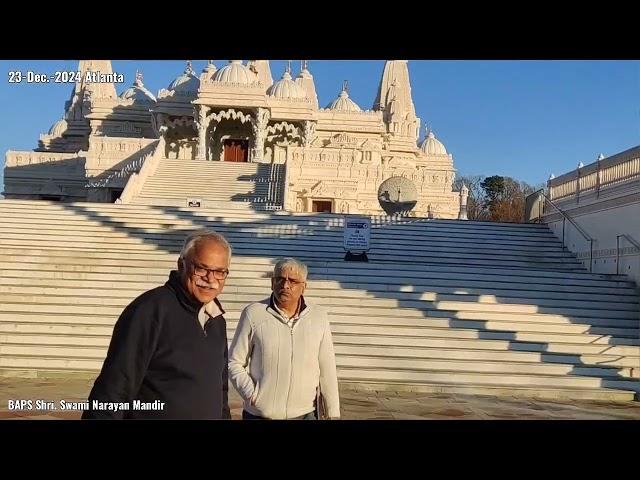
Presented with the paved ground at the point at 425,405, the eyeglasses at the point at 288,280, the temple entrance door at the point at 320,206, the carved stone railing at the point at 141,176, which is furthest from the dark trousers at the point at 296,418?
the temple entrance door at the point at 320,206

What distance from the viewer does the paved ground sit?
6.90 metres

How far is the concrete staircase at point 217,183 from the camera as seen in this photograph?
21422mm

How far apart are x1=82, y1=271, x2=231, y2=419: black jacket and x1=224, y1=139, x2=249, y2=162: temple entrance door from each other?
3156 centimetres

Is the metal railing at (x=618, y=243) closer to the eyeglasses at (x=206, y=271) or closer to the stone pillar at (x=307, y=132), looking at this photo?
the eyeglasses at (x=206, y=271)

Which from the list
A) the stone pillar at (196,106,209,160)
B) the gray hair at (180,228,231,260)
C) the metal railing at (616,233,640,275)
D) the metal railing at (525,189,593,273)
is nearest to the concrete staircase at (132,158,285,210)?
the stone pillar at (196,106,209,160)

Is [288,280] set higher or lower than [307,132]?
lower

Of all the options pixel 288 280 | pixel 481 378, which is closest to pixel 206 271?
pixel 288 280

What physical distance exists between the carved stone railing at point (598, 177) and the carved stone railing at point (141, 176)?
11.5m

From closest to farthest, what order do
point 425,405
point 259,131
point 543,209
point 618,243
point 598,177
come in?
point 425,405 < point 618,243 < point 598,177 < point 543,209 < point 259,131

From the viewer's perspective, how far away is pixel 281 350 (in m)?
3.47

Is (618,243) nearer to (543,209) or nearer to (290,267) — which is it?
(543,209)

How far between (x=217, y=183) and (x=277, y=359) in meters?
20.4

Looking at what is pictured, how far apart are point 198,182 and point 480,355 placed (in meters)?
16.0
